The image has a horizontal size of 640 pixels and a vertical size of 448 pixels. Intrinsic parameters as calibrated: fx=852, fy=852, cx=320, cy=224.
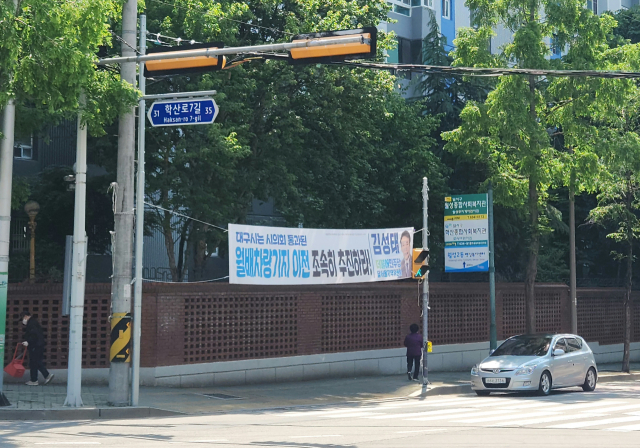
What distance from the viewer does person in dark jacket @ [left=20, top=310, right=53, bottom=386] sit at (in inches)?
737

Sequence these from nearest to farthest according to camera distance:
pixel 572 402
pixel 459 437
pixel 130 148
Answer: pixel 459 437 → pixel 130 148 → pixel 572 402

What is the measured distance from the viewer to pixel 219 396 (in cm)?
1902

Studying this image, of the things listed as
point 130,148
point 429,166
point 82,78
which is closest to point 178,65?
point 82,78

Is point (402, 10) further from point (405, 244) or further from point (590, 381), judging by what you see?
point (590, 381)

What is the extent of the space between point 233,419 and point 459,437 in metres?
4.69

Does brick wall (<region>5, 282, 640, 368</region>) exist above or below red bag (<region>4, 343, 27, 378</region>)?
above

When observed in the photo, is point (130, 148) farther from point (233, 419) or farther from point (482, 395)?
point (482, 395)

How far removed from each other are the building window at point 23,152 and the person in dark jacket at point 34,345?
374 inches

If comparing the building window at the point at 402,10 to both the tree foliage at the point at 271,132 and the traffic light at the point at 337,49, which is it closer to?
the tree foliage at the point at 271,132

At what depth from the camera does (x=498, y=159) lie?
26562mm

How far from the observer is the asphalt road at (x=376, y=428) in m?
11.6

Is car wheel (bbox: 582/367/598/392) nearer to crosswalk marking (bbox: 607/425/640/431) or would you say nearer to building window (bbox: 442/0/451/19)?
crosswalk marking (bbox: 607/425/640/431)

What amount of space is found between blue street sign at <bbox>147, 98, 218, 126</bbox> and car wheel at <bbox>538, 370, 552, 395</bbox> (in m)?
10.3

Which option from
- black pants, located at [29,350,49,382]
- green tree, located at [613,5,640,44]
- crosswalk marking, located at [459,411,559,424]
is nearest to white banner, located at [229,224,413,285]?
black pants, located at [29,350,49,382]
